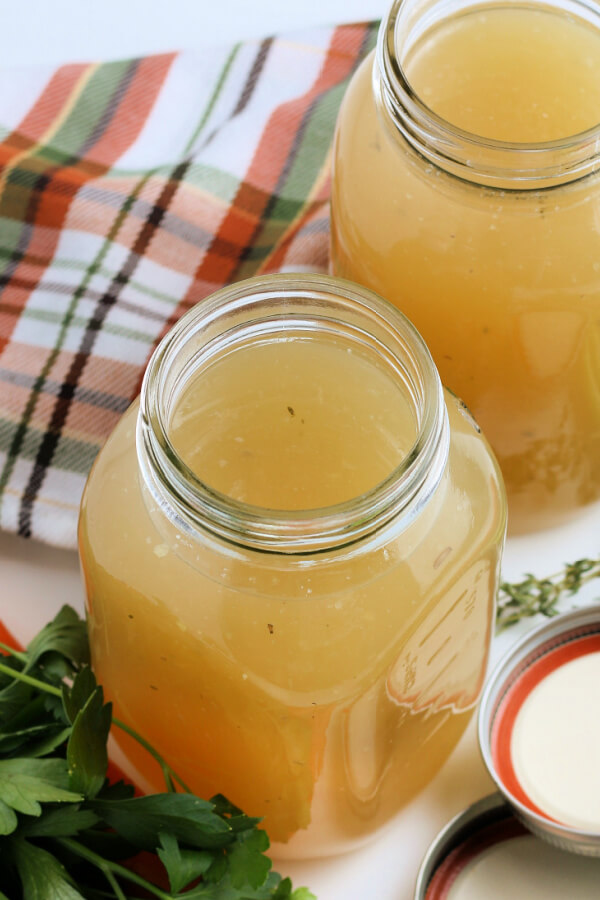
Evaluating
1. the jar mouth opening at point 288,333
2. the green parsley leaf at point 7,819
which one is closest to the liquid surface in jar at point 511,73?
the jar mouth opening at point 288,333

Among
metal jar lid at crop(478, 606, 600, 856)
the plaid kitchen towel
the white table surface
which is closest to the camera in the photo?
metal jar lid at crop(478, 606, 600, 856)

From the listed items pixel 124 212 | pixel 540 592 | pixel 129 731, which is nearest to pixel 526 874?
pixel 540 592

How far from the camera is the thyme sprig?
123 cm

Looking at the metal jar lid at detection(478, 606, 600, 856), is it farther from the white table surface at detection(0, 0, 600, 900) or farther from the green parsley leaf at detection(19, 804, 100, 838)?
the green parsley leaf at detection(19, 804, 100, 838)

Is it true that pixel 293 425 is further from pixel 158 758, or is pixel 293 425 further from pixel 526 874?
pixel 526 874

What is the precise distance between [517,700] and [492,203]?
43cm

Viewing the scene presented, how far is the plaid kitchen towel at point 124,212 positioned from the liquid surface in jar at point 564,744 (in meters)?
0.47

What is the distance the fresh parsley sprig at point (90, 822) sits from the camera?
36.1 inches

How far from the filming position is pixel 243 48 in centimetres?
156

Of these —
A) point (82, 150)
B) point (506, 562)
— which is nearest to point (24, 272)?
point (82, 150)

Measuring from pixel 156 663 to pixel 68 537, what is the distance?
1.21 ft

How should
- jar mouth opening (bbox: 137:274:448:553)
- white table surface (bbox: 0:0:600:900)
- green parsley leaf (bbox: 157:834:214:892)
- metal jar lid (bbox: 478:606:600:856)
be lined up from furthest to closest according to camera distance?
1. white table surface (bbox: 0:0:600:900)
2. metal jar lid (bbox: 478:606:600:856)
3. green parsley leaf (bbox: 157:834:214:892)
4. jar mouth opening (bbox: 137:274:448:553)

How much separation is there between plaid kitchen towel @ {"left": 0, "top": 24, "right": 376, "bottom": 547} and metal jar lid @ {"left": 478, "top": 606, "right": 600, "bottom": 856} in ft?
1.42

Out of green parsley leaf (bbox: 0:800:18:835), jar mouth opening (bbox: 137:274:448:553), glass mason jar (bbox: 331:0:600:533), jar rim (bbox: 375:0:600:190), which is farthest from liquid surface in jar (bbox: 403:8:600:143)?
green parsley leaf (bbox: 0:800:18:835)
